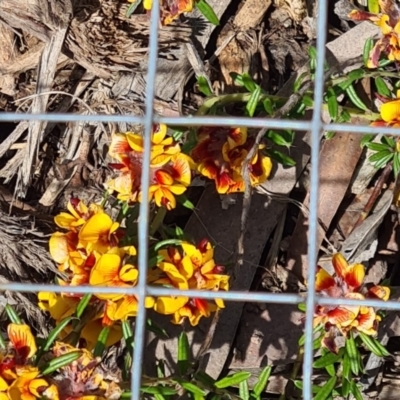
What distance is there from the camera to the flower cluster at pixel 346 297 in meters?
1.37

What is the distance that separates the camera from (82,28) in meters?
1.73

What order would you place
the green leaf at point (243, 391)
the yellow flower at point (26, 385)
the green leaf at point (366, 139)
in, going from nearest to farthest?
the yellow flower at point (26, 385), the green leaf at point (243, 391), the green leaf at point (366, 139)

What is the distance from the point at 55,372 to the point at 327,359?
49 cm

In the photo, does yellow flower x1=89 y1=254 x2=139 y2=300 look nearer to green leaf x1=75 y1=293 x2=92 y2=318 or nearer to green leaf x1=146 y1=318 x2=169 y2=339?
green leaf x1=75 y1=293 x2=92 y2=318

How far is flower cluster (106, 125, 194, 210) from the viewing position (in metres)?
1.37

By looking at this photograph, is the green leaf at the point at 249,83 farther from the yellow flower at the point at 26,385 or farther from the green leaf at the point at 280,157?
the yellow flower at the point at 26,385

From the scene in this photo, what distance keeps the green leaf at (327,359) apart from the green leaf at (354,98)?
1.45ft

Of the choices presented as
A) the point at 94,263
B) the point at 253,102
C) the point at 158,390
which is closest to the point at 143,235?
the point at 94,263

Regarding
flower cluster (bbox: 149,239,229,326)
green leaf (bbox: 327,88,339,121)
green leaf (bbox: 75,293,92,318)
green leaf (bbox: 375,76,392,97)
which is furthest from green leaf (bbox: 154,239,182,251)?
green leaf (bbox: 375,76,392,97)

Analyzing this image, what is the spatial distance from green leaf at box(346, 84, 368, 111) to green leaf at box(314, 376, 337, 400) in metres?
0.49

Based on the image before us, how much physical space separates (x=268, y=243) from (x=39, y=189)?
1.59 feet

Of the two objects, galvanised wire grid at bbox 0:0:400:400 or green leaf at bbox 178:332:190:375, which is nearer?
galvanised wire grid at bbox 0:0:400:400

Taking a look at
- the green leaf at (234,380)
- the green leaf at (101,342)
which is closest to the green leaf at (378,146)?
the green leaf at (234,380)

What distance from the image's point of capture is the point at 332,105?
1509 mm
